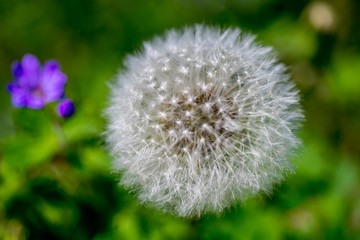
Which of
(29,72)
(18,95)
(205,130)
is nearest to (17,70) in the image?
A: (29,72)

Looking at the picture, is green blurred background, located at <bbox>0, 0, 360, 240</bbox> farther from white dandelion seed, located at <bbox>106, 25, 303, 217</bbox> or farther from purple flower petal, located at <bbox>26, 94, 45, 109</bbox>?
white dandelion seed, located at <bbox>106, 25, 303, 217</bbox>

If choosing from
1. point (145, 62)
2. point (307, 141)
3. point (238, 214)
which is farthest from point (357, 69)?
point (145, 62)

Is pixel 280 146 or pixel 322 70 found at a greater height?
pixel 322 70

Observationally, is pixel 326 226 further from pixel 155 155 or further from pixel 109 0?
pixel 109 0

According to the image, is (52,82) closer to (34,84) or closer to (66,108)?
(34,84)

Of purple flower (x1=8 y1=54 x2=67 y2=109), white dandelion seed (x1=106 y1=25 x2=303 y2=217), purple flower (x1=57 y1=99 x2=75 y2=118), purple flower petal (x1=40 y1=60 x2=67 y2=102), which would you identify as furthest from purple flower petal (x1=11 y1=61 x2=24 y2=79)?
white dandelion seed (x1=106 y1=25 x2=303 y2=217)
